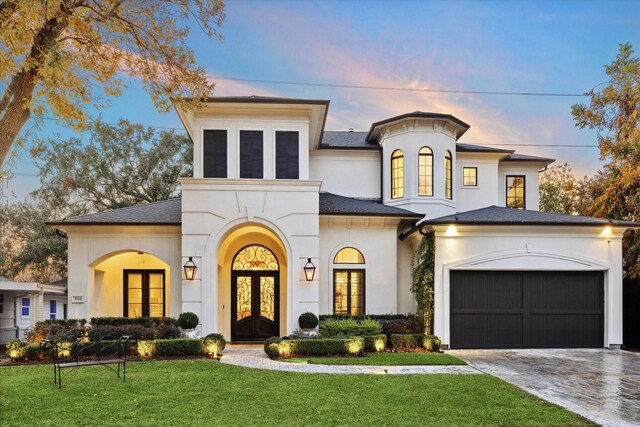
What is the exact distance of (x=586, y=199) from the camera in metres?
20.8

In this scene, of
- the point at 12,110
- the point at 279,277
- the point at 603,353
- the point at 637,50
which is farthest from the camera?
the point at 279,277

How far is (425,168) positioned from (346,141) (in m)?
3.66

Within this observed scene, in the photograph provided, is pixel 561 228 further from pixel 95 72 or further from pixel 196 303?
pixel 95 72

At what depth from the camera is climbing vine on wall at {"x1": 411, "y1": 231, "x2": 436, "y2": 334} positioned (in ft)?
48.9

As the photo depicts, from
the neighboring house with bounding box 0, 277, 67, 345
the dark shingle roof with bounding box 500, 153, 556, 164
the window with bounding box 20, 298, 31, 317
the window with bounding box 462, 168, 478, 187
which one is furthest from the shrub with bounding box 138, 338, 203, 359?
the dark shingle roof with bounding box 500, 153, 556, 164

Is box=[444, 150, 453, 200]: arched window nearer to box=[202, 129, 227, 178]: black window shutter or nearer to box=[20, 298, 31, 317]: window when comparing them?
box=[202, 129, 227, 178]: black window shutter

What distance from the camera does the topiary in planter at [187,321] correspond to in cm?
1416

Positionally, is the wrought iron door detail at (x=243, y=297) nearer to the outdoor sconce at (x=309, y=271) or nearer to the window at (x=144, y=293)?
the window at (x=144, y=293)

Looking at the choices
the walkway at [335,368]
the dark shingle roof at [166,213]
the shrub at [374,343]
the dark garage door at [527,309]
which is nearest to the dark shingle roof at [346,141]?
the dark shingle roof at [166,213]

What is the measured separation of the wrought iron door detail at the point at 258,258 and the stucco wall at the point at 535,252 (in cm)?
573

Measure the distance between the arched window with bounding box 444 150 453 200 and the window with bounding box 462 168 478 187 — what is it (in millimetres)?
1337

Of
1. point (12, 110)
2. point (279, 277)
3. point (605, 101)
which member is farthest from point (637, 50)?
point (279, 277)

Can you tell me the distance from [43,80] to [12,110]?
28.8 inches

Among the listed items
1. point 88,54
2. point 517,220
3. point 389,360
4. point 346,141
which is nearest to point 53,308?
point 346,141
